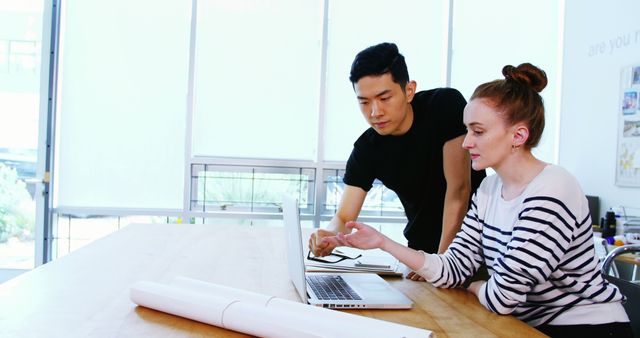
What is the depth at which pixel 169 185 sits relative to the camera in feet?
12.4

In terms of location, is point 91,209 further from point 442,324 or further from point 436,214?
point 442,324

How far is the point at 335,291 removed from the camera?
1.21 m

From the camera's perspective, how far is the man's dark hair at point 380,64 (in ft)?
5.55

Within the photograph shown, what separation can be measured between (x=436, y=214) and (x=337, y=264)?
1.98 feet

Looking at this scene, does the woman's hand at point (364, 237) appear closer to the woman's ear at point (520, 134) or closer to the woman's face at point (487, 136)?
the woman's face at point (487, 136)

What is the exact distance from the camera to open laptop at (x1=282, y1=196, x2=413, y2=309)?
43.4 inches

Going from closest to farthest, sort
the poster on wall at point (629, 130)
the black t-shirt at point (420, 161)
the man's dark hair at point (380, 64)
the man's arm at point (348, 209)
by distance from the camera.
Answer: the man's dark hair at point (380, 64) < the black t-shirt at point (420, 161) < the man's arm at point (348, 209) < the poster on wall at point (629, 130)

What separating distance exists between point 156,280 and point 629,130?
3402mm

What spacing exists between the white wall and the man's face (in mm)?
2474

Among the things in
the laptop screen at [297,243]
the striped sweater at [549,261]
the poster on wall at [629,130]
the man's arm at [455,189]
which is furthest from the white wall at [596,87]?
the laptop screen at [297,243]

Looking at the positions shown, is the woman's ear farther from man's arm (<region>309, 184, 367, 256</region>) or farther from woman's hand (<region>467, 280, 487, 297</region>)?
man's arm (<region>309, 184, 367, 256</region>)

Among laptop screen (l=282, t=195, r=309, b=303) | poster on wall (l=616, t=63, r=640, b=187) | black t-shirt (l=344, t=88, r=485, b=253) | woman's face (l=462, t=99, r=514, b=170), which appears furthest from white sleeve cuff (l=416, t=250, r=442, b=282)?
poster on wall (l=616, t=63, r=640, b=187)

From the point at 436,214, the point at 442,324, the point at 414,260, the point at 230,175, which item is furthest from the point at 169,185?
the point at 442,324

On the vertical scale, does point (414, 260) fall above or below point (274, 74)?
below
